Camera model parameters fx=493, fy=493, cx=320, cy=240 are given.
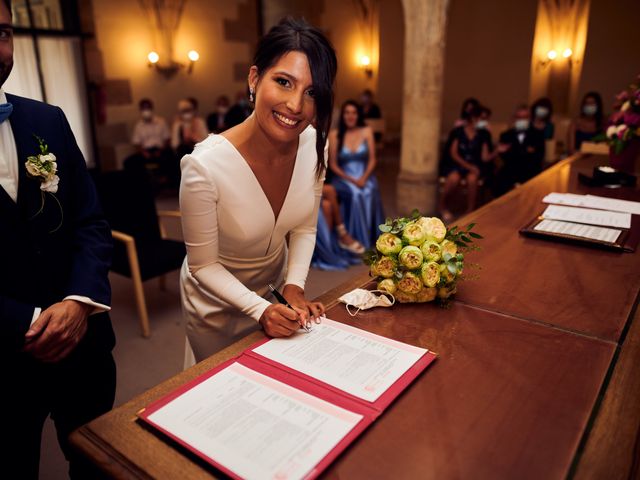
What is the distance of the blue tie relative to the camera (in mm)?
1349

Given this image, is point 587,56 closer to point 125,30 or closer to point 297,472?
point 125,30

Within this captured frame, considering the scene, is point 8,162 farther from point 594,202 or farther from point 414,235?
point 594,202

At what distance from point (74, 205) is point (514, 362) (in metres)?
1.39

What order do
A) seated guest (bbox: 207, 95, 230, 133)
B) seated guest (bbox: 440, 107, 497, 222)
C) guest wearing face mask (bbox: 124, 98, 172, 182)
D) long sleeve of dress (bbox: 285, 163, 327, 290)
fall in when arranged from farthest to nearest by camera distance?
1. seated guest (bbox: 207, 95, 230, 133)
2. guest wearing face mask (bbox: 124, 98, 172, 182)
3. seated guest (bbox: 440, 107, 497, 222)
4. long sleeve of dress (bbox: 285, 163, 327, 290)

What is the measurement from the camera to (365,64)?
13.5 m

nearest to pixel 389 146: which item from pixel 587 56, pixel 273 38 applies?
pixel 587 56

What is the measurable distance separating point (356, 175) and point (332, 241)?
104cm

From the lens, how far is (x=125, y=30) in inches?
327

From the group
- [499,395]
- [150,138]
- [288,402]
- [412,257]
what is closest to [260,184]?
[412,257]

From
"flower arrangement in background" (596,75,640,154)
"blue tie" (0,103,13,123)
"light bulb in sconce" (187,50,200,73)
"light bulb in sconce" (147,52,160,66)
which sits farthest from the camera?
"light bulb in sconce" (187,50,200,73)

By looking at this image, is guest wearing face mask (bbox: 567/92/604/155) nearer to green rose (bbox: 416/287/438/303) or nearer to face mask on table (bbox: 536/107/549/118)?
face mask on table (bbox: 536/107/549/118)

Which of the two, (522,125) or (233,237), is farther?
(522,125)

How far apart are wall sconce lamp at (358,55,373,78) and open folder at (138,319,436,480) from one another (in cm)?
1317

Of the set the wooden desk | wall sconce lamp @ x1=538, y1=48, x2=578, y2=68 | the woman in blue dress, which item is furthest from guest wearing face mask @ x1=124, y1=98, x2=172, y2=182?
wall sconce lamp @ x1=538, y1=48, x2=578, y2=68
